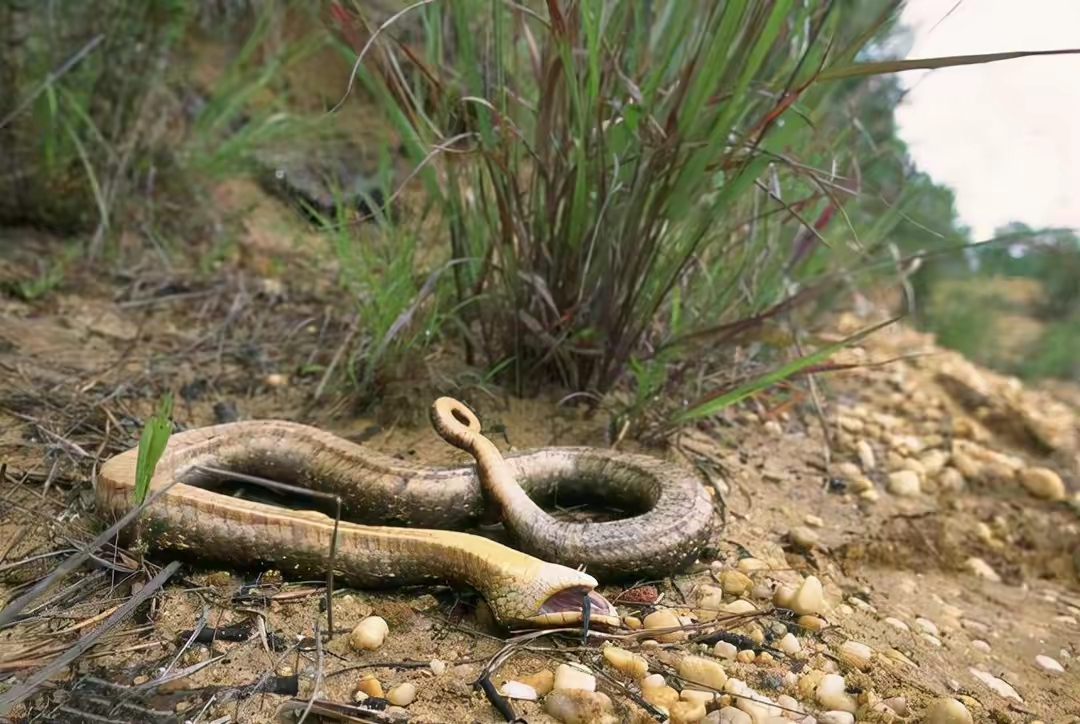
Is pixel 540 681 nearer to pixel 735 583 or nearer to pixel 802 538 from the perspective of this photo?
pixel 735 583

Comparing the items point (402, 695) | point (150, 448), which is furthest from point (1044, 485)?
point (150, 448)

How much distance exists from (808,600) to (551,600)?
59 centimetres

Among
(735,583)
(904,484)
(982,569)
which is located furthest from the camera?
(904,484)

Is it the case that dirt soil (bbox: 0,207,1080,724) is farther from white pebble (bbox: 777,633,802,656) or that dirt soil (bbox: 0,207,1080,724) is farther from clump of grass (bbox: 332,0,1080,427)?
clump of grass (bbox: 332,0,1080,427)

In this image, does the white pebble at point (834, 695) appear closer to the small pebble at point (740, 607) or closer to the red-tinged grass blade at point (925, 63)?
the small pebble at point (740, 607)

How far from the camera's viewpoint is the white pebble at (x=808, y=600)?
5.41 feet

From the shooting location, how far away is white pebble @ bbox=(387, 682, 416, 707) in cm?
128

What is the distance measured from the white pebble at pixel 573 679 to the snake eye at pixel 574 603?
0.45 feet

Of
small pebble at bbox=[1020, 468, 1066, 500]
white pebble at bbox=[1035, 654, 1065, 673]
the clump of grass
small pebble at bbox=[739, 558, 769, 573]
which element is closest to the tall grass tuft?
the clump of grass

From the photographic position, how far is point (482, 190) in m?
2.14

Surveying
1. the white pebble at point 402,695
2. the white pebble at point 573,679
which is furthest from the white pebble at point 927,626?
the white pebble at point 402,695

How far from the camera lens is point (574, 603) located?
1531 millimetres

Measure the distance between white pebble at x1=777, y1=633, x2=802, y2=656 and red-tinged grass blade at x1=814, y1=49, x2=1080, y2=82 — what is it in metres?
1.15

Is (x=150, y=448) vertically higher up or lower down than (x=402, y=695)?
higher up
